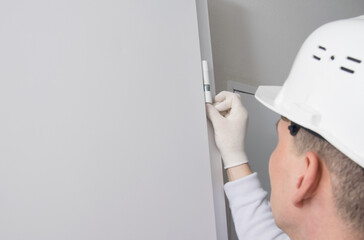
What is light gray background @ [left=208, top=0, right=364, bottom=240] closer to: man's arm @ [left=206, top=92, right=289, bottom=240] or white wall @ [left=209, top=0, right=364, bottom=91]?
white wall @ [left=209, top=0, right=364, bottom=91]

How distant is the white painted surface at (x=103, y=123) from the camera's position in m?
0.61

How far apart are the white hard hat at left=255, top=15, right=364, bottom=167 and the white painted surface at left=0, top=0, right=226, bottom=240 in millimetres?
269

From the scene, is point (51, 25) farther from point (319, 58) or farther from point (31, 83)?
point (319, 58)

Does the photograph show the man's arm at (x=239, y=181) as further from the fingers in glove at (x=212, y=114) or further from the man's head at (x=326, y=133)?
the man's head at (x=326, y=133)

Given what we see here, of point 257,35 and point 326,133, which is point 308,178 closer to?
point 326,133

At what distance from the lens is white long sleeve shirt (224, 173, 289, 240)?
3.11 feet

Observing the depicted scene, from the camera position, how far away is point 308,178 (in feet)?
2.04

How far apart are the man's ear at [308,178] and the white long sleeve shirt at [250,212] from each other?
0.30 metres

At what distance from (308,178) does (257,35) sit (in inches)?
37.0

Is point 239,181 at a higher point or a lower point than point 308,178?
lower

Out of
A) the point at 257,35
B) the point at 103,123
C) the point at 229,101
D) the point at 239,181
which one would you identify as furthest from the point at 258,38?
the point at 103,123

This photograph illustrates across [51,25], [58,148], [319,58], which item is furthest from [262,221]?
[51,25]

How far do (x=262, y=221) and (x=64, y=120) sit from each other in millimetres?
628

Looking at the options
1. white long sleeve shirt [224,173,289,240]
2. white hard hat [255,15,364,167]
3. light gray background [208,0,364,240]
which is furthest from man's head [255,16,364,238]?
light gray background [208,0,364,240]
